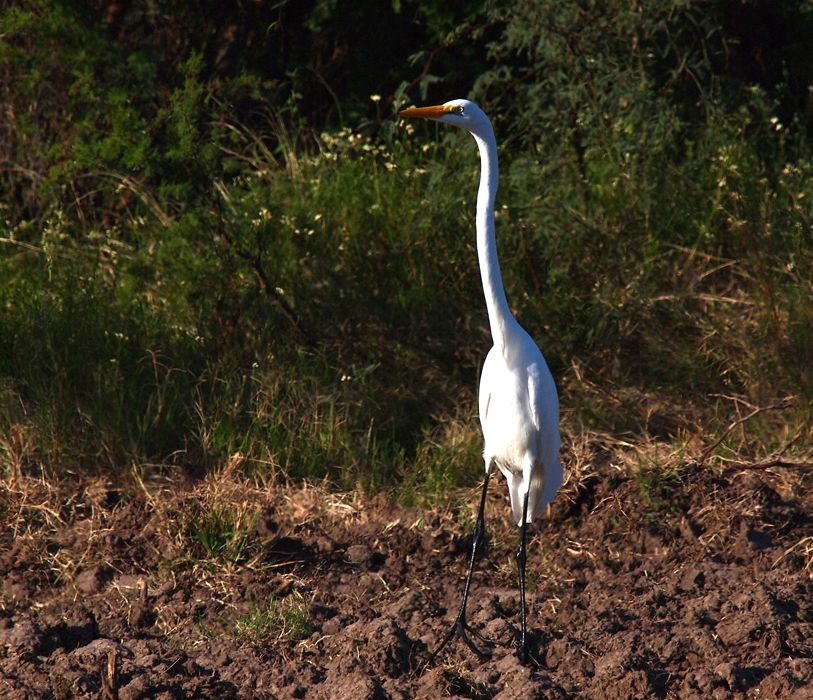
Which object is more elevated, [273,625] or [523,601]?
[523,601]

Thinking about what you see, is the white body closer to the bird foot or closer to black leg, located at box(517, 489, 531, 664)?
black leg, located at box(517, 489, 531, 664)

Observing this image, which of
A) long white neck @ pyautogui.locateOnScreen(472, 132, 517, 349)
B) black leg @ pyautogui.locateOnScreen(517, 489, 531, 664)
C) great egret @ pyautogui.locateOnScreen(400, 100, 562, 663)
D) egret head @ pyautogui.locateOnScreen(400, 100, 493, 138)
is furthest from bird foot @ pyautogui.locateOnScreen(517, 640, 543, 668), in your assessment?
egret head @ pyautogui.locateOnScreen(400, 100, 493, 138)

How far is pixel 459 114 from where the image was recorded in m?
3.63

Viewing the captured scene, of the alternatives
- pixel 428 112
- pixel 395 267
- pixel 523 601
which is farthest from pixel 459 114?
pixel 395 267

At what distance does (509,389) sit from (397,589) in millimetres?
760

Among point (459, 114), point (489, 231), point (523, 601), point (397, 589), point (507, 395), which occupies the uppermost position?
point (459, 114)

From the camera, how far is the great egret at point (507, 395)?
3.61m

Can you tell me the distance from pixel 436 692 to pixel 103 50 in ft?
12.6

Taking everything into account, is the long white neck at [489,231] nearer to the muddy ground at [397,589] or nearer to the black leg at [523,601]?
the black leg at [523,601]

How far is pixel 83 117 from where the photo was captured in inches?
236

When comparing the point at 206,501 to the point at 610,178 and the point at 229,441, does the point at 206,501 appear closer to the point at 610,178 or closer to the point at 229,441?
the point at 229,441

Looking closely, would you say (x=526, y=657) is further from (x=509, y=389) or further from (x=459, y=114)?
(x=459, y=114)

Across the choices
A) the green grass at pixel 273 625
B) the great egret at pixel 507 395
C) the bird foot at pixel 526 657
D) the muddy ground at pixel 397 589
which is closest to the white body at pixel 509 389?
the great egret at pixel 507 395

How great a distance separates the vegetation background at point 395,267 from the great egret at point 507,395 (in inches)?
30.7
